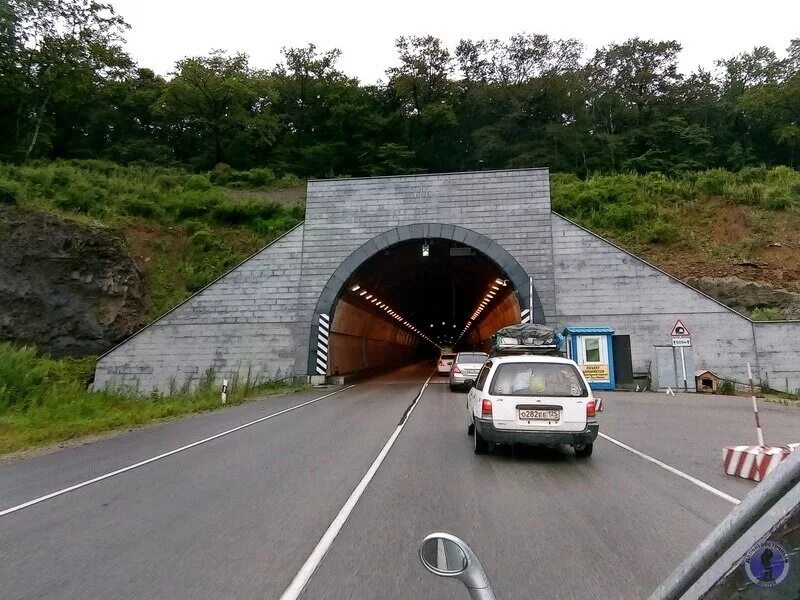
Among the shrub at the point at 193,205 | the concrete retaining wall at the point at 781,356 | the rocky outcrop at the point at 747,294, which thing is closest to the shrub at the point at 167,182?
the shrub at the point at 193,205

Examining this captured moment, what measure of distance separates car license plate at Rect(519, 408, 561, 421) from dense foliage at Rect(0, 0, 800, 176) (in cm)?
4441

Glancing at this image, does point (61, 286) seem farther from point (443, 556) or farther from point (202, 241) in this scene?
point (443, 556)

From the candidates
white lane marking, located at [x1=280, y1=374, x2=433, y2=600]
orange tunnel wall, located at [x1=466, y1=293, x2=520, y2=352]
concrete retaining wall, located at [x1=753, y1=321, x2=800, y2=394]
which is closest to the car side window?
white lane marking, located at [x1=280, y1=374, x2=433, y2=600]

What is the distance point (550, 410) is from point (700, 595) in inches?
279

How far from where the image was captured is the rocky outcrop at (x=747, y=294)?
2616cm

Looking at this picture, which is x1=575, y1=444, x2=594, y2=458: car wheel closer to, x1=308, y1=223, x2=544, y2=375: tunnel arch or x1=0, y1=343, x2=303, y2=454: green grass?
x1=0, y1=343, x2=303, y2=454: green grass

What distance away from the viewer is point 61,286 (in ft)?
92.1

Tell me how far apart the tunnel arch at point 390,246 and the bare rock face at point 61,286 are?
32.0ft

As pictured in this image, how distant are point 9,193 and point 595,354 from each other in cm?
3094

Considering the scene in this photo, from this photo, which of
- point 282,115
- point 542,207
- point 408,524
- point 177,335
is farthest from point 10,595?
point 282,115

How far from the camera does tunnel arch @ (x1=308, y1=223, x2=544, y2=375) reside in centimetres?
2888

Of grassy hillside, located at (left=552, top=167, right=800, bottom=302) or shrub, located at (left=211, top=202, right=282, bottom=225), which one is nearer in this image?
grassy hillside, located at (left=552, top=167, right=800, bottom=302)

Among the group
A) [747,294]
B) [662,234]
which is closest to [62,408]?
[747,294]

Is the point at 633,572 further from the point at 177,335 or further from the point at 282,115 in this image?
the point at 282,115
